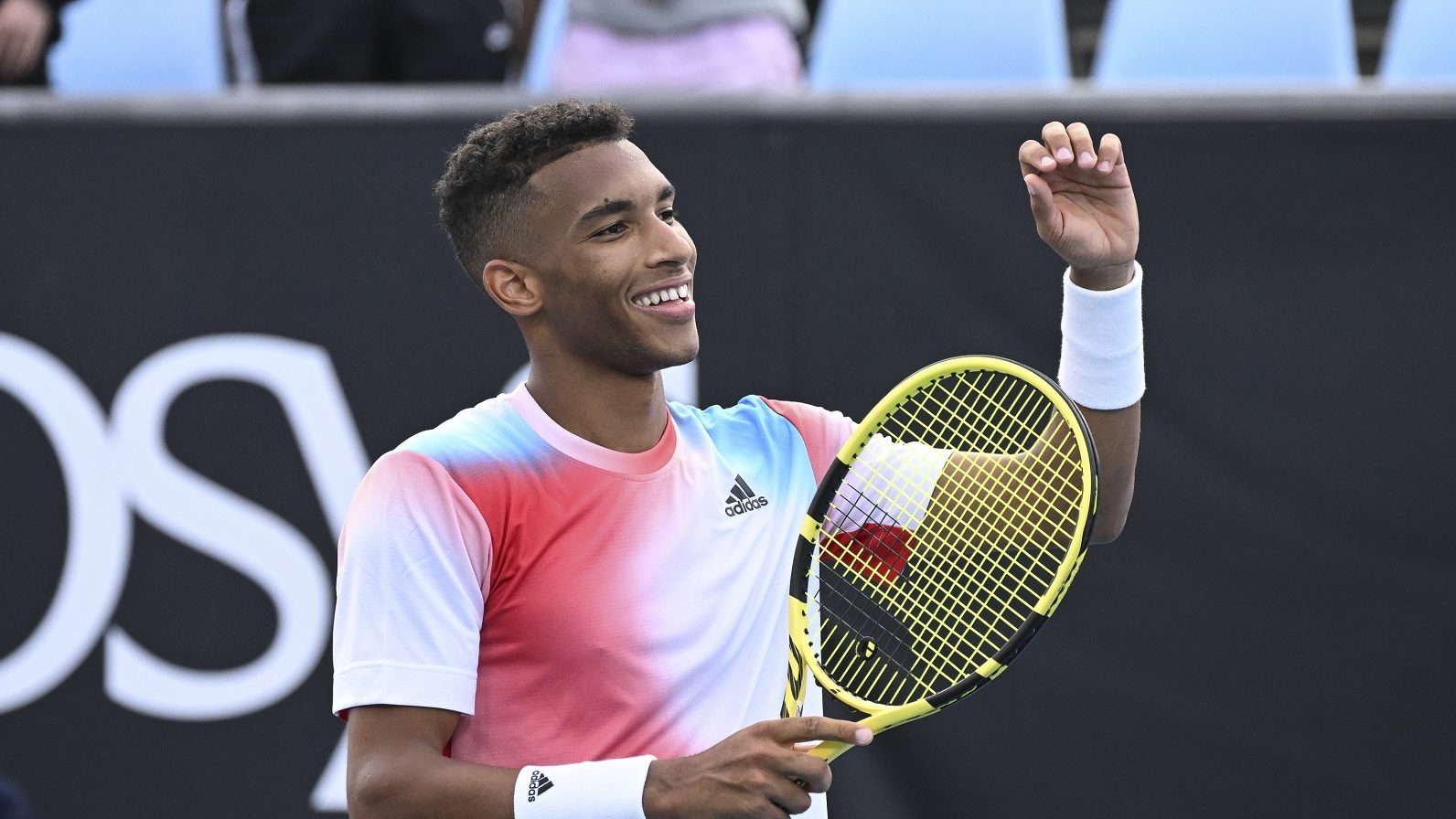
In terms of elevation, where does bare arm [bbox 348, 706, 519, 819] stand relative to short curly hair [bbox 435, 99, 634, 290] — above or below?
below

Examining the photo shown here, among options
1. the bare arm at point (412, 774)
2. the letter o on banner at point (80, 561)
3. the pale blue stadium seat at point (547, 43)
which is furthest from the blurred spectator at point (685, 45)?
the bare arm at point (412, 774)

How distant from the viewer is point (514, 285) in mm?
2582

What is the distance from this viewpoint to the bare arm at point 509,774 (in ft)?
6.82

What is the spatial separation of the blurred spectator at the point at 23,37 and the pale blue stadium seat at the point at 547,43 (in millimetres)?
1358

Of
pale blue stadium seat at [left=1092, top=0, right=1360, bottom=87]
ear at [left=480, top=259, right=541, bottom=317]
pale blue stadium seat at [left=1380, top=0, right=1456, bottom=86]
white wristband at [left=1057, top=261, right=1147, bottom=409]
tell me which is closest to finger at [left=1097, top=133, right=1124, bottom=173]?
white wristband at [left=1057, top=261, right=1147, bottom=409]

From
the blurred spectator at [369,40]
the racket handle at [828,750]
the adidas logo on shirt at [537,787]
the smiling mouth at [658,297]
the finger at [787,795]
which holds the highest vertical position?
the smiling mouth at [658,297]

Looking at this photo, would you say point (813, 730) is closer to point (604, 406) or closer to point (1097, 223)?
point (604, 406)

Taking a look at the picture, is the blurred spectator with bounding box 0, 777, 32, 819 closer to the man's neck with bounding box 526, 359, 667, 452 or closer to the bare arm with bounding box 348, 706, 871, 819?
the bare arm with bounding box 348, 706, 871, 819

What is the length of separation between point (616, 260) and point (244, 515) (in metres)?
2.13

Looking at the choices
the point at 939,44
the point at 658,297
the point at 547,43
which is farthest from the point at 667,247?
the point at 547,43

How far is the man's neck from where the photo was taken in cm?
254

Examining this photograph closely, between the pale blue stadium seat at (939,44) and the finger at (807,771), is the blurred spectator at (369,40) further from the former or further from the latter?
the finger at (807,771)

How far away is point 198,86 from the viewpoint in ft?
17.3

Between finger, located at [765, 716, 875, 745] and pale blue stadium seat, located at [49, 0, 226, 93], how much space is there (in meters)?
3.73
